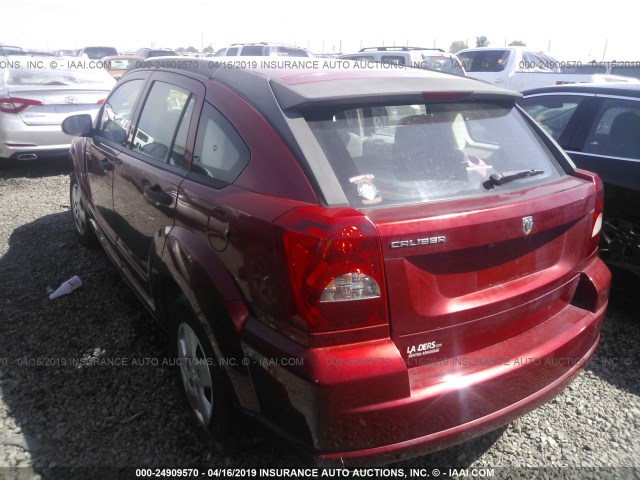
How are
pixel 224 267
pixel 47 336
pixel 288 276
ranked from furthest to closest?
1. pixel 47 336
2. pixel 224 267
3. pixel 288 276

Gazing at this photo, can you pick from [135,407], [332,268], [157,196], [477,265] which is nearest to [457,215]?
[477,265]

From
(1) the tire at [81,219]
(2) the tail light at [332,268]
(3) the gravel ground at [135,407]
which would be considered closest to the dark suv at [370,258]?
(2) the tail light at [332,268]

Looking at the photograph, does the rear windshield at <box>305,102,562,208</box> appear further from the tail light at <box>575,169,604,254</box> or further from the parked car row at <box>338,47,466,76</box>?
the parked car row at <box>338,47,466,76</box>

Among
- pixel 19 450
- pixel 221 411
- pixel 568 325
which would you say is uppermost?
pixel 568 325

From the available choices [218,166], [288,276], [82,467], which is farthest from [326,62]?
[82,467]

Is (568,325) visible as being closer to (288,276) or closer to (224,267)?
(288,276)

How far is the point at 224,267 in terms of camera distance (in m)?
2.11

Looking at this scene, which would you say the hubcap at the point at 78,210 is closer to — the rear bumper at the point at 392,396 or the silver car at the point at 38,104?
the silver car at the point at 38,104

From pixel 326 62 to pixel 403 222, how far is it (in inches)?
57.9

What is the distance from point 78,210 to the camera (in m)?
4.93

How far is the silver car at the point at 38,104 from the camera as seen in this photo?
23.6 feet

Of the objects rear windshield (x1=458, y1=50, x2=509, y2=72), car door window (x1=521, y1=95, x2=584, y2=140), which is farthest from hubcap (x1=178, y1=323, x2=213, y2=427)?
rear windshield (x1=458, y1=50, x2=509, y2=72)

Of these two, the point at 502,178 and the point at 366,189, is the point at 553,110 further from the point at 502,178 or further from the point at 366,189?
the point at 366,189

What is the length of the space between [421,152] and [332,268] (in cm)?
72
